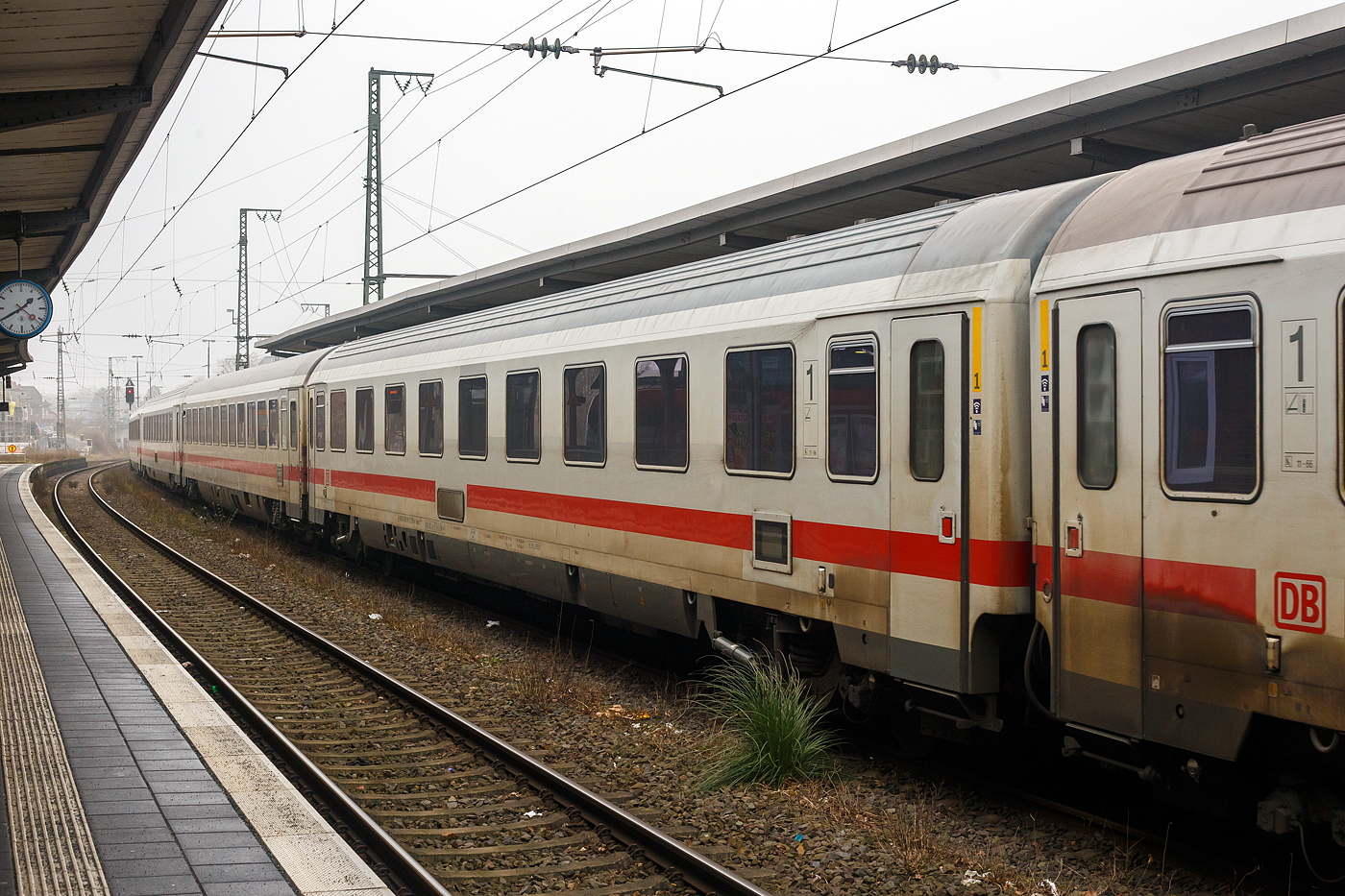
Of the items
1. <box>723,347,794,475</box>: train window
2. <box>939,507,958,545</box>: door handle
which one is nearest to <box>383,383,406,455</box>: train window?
<box>723,347,794,475</box>: train window

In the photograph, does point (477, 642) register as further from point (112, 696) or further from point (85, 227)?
point (85, 227)

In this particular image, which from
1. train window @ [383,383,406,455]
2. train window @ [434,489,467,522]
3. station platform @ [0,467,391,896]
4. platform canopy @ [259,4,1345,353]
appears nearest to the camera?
station platform @ [0,467,391,896]

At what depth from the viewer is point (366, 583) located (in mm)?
17219

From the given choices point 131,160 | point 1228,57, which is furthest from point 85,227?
point 1228,57

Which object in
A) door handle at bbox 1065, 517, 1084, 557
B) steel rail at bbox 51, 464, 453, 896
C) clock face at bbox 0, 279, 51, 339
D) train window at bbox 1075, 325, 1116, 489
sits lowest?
steel rail at bbox 51, 464, 453, 896

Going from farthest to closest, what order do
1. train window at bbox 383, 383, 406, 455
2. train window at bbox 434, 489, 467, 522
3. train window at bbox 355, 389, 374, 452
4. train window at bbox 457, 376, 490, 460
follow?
train window at bbox 355, 389, 374, 452 < train window at bbox 383, 383, 406, 455 < train window at bbox 434, 489, 467, 522 < train window at bbox 457, 376, 490, 460

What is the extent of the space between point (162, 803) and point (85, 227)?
12.8 metres

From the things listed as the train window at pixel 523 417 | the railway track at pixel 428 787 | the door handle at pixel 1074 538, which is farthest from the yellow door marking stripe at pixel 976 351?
the train window at pixel 523 417

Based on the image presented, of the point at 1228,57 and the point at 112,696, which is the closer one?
the point at 1228,57

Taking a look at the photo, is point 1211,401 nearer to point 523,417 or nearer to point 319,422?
point 523,417

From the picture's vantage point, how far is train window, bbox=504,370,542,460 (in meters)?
11.6

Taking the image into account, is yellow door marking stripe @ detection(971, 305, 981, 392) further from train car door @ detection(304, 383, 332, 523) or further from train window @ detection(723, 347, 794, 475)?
train car door @ detection(304, 383, 332, 523)

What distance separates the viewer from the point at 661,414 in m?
9.45

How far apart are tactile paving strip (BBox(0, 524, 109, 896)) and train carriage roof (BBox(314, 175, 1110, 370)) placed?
17.8 feet
